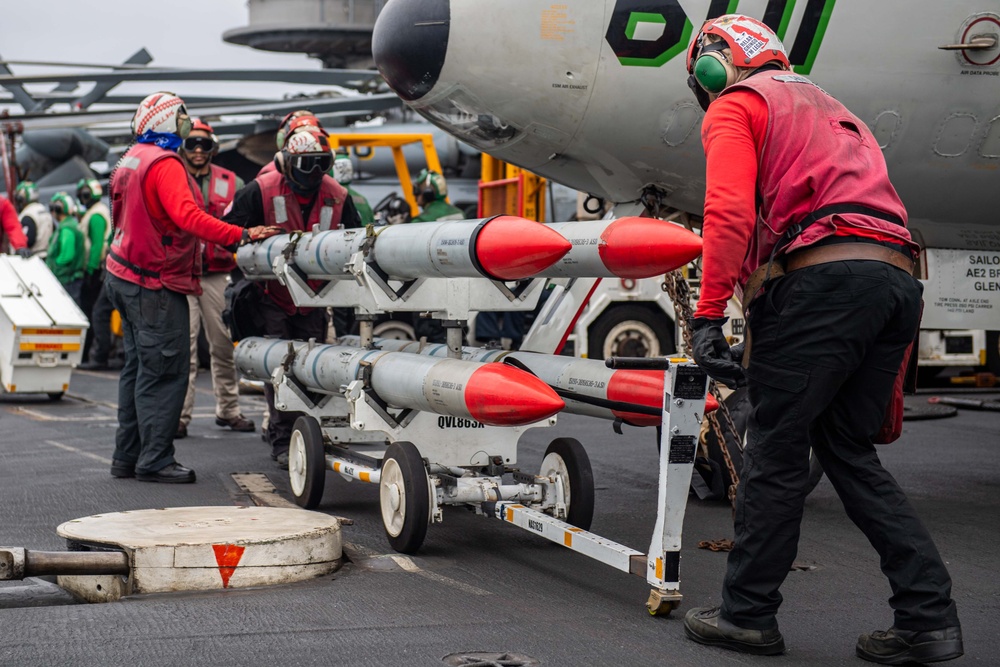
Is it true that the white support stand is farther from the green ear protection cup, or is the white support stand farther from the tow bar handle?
the tow bar handle

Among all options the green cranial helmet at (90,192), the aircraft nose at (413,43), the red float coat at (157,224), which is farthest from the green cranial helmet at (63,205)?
the aircraft nose at (413,43)

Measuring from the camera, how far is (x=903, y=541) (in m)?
3.61

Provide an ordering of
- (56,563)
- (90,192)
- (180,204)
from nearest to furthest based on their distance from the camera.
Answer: (56,563)
(180,204)
(90,192)

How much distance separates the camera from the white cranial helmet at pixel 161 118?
712cm

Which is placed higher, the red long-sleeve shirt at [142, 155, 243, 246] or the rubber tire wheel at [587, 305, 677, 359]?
the red long-sleeve shirt at [142, 155, 243, 246]

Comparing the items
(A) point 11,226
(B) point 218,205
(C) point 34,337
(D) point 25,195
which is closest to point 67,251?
(A) point 11,226

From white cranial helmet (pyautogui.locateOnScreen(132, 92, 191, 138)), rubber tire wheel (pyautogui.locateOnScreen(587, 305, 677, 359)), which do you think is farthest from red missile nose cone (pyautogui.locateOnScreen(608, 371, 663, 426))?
rubber tire wheel (pyautogui.locateOnScreen(587, 305, 677, 359))

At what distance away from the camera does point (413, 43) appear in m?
5.71

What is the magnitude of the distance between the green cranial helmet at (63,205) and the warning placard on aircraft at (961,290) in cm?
1315

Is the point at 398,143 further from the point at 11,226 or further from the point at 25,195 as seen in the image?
the point at 25,195

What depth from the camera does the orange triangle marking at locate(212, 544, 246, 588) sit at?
14.8 feet

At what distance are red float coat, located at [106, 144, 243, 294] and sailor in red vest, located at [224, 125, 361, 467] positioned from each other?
0.52 m

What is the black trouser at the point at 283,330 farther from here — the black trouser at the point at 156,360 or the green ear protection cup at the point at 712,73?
the green ear protection cup at the point at 712,73

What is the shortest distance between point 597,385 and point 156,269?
3159 mm
